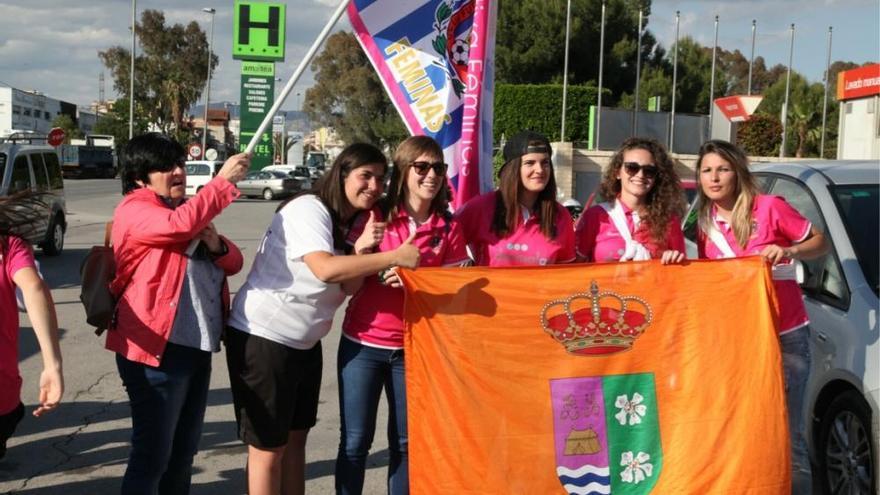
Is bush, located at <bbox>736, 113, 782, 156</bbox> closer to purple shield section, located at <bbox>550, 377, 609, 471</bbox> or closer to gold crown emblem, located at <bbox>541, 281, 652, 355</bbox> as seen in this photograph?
gold crown emblem, located at <bbox>541, 281, 652, 355</bbox>

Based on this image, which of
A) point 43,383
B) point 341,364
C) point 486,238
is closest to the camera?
point 43,383

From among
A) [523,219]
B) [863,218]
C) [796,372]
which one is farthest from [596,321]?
[863,218]

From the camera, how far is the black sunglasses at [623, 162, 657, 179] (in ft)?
14.6

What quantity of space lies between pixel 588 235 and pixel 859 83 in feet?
121

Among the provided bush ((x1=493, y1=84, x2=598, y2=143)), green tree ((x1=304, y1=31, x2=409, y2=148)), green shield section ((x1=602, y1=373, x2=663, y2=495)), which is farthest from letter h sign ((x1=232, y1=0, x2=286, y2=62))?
green tree ((x1=304, y1=31, x2=409, y2=148))

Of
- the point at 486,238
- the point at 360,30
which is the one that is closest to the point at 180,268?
the point at 486,238

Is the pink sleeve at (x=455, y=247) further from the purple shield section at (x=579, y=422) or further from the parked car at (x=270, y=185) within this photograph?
the parked car at (x=270, y=185)

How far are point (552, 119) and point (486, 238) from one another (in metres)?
39.7

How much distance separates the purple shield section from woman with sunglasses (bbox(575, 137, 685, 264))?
667 millimetres

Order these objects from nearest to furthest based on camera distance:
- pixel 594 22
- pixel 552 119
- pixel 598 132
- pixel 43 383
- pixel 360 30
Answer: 1. pixel 43 383
2. pixel 360 30
3. pixel 598 132
4. pixel 552 119
5. pixel 594 22

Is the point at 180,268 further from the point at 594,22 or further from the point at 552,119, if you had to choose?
the point at 594,22

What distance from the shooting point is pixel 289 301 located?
12.9 feet

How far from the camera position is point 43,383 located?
3.29 m

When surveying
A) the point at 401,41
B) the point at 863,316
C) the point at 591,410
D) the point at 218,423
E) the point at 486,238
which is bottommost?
the point at 218,423
